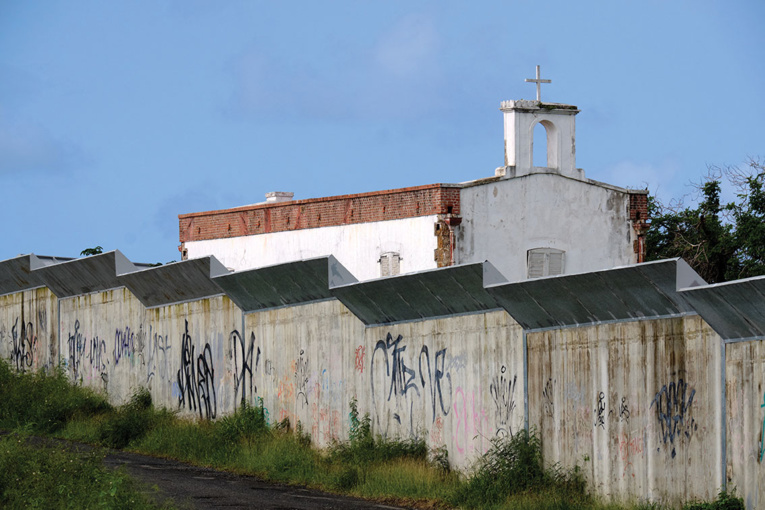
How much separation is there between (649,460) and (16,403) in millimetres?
14935

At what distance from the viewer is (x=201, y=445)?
2059 cm

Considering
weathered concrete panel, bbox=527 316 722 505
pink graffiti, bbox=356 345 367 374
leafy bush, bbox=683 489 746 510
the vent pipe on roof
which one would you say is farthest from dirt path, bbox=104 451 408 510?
the vent pipe on roof

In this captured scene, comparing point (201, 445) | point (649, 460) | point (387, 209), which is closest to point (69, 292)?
point (201, 445)

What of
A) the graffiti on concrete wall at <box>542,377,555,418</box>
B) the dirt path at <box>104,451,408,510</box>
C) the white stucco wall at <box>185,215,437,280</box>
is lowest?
the dirt path at <box>104,451,408,510</box>

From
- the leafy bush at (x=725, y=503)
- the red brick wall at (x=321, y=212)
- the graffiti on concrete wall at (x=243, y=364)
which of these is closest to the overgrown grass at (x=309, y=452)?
the leafy bush at (x=725, y=503)

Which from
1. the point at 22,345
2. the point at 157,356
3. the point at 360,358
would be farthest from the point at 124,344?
the point at 360,358

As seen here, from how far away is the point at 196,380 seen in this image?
22484mm

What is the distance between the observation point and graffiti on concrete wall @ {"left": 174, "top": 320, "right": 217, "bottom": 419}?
22.1 metres

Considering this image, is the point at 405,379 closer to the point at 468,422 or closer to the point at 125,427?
the point at 468,422

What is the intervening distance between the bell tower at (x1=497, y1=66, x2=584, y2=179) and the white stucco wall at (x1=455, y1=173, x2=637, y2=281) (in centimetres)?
29

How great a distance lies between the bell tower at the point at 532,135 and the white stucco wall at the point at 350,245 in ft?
9.62

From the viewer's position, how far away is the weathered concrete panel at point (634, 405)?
13.0 metres

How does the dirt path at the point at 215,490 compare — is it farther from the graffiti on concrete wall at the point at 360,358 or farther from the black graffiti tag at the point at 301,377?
the graffiti on concrete wall at the point at 360,358

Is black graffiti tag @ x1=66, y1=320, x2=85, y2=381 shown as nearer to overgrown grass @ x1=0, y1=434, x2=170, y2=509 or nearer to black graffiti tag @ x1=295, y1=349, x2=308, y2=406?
black graffiti tag @ x1=295, y1=349, x2=308, y2=406
